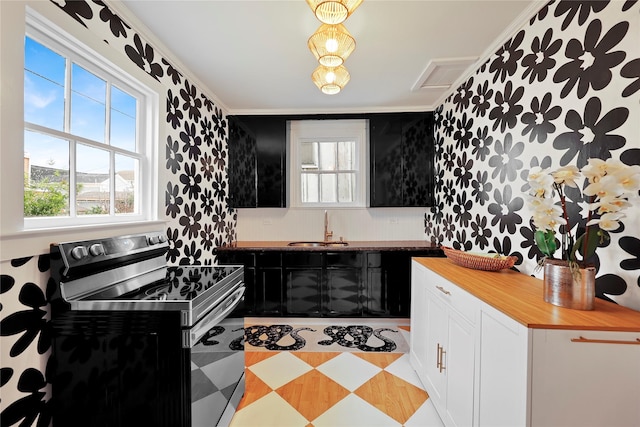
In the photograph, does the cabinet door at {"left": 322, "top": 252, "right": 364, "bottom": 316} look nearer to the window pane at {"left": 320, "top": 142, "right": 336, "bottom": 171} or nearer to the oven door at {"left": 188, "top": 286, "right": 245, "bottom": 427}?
the window pane at {"left": 320, "top": 142, "right": 336, "bottom": 171}

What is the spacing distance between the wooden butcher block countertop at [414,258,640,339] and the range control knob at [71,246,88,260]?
1891 mm


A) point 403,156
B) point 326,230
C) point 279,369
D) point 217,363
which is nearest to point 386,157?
point 403,156

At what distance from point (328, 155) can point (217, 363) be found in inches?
109

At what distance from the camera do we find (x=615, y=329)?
0.97 metres

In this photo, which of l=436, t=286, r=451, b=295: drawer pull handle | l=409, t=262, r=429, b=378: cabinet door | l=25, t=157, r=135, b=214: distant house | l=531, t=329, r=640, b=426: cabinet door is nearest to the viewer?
l=531, t=329, r=640, b=426: cabinet door

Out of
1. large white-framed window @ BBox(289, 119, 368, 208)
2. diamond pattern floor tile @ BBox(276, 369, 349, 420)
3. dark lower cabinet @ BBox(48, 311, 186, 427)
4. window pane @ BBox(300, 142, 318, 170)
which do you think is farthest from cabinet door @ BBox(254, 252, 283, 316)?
dark lower cabinet @ BBox(48, 311, 186, 427)

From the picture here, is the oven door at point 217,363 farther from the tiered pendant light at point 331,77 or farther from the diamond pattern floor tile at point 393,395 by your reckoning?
the tiered pendant light at point 331,77

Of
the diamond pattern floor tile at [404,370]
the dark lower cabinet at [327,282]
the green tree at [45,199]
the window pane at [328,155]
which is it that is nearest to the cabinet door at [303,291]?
the dark lower cabinet at [327,282]

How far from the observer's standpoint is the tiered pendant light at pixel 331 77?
1.81 metres

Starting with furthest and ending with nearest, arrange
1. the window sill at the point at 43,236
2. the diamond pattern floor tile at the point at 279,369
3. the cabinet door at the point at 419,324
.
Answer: the diamond pattern floor tile at the point at 279,369
the cabinet door at the point at 419,324
the window sill at the point at 43,236

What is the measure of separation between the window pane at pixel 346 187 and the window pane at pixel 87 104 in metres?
2.54

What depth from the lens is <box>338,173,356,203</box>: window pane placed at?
365 centimetres

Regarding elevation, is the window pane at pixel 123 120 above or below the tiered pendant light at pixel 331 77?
below

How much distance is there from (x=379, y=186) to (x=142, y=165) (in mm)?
2414
